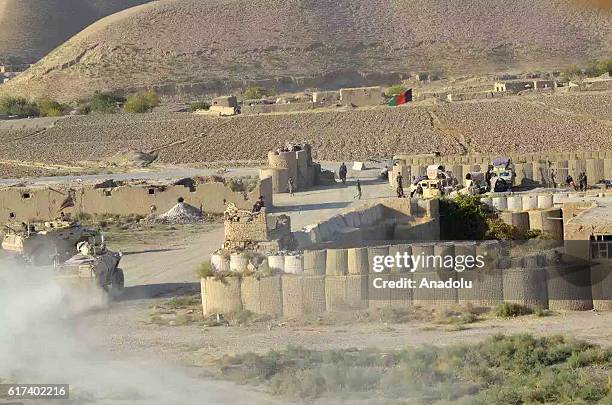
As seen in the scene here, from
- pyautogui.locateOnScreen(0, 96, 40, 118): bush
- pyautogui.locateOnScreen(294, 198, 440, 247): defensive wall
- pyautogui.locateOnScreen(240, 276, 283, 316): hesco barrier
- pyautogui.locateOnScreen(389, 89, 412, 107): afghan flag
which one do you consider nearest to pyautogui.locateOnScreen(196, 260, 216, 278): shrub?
pyautogui.locateOnScreen(240, 276, 283, 316): hesco barrier

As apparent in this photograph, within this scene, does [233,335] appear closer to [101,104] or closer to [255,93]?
[101,104]

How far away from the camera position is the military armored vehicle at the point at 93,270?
76.7 ft

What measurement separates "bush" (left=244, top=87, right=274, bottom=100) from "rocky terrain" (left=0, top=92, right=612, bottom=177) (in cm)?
1571

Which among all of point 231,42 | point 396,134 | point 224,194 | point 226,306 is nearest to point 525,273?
point 226,306

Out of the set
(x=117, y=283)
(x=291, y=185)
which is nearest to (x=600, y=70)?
(x=291, y=185)

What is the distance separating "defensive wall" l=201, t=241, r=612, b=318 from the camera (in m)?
20.3

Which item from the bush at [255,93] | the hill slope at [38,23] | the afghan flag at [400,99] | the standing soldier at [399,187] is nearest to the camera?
the standing soldier at [399,187]

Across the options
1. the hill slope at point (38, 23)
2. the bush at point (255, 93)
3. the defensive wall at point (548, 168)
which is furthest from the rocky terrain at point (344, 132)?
the hill slope at point (38, 23)

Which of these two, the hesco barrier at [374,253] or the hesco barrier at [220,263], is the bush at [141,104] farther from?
the hesco barrier at [374,253]

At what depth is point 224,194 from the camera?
3691cm

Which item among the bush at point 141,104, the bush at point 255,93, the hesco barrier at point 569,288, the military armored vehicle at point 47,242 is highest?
the bush at point 255,93

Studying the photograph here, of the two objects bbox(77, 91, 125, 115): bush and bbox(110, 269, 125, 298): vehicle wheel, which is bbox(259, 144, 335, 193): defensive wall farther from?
bbox(77, 91, 125, 115): bush

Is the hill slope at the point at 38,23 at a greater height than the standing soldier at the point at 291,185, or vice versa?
the hill slope at the point at 38,23

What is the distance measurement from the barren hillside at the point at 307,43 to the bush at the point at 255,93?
575 cm
